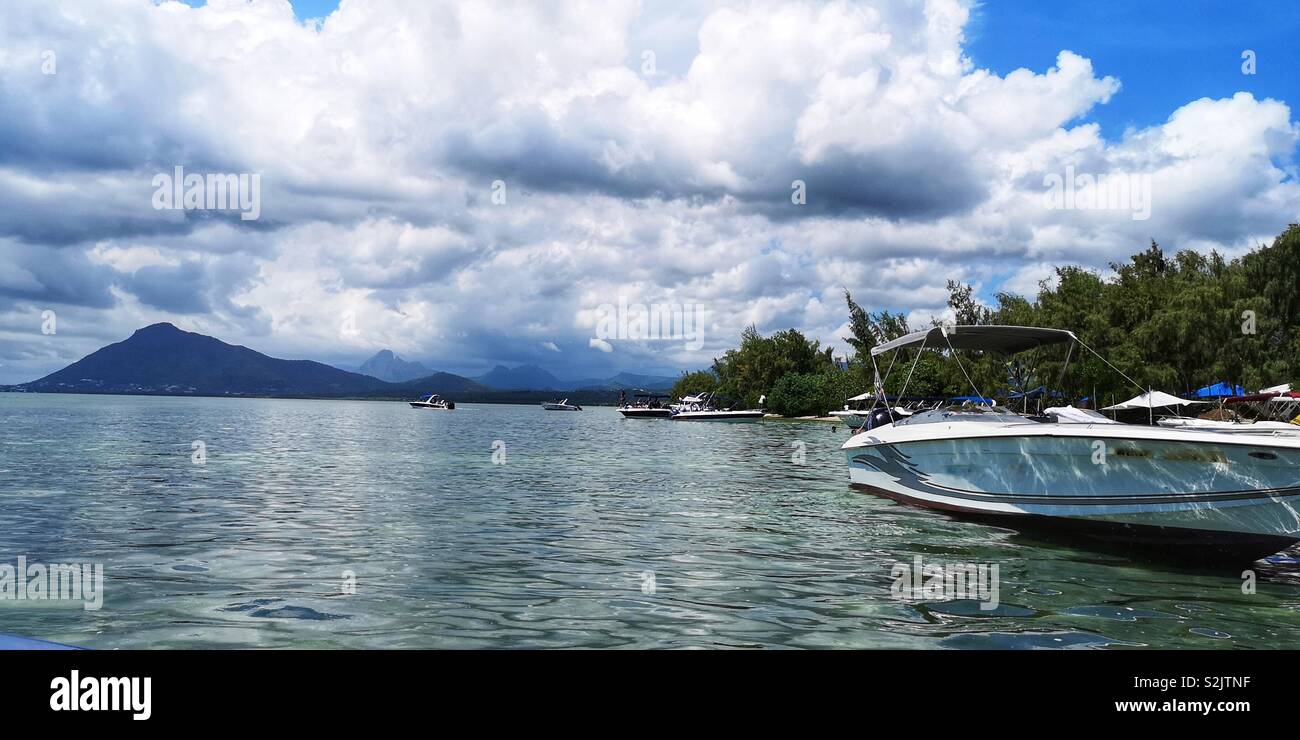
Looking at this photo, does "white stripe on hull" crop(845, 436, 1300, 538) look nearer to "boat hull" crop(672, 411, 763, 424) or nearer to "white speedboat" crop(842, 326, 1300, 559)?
"white speedboat" crop(842, 326, 1300, 559)

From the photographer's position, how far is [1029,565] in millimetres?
12289

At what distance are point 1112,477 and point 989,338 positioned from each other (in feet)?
19.2

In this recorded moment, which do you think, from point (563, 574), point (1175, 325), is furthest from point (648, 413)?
point (563, 574)

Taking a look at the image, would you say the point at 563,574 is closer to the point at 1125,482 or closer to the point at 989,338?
the point at 1125,482

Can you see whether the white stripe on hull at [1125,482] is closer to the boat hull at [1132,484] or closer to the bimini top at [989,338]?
the boat hull at [1132,484]

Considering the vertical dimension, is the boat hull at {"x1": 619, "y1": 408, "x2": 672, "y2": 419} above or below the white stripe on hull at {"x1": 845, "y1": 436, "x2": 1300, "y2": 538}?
below

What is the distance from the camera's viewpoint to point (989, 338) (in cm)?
1848

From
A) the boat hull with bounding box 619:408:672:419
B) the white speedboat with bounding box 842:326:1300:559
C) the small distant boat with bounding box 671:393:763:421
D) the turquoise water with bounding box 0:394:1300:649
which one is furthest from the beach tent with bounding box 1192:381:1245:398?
the boat hull with bounding box 619:408:672:419

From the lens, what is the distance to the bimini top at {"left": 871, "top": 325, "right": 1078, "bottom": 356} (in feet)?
57.5

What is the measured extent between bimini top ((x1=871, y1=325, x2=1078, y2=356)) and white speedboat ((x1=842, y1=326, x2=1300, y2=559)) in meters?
0.13

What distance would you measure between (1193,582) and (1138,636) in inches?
147
